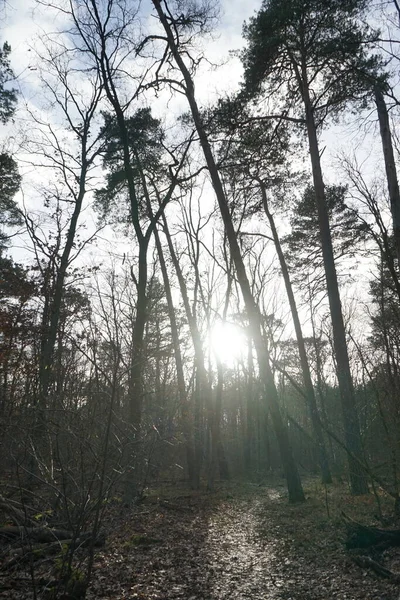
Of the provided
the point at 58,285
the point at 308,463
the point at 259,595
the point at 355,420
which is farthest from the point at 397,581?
the point at 308,463

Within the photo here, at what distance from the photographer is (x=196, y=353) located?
648 inches

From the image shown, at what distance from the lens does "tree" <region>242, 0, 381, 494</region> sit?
9641 mm

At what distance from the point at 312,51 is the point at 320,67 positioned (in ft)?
1.51

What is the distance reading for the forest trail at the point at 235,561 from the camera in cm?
502

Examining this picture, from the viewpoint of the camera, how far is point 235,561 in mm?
6523

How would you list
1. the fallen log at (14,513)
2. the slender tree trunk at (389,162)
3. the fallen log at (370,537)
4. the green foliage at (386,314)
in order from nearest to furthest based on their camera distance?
1. the fallen log at (14,513)
2. the fallen log at (370,537)
3. the slender tree trunk at (389,162)
4. the green foliage at (386,314)

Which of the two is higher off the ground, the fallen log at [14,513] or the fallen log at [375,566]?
the fallen log at [14,513]

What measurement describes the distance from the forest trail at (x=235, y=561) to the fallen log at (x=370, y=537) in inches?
6.7

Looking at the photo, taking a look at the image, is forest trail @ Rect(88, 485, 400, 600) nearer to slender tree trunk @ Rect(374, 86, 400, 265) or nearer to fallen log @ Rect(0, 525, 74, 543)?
fallen log @ Rect(0, 525, 74, 543)

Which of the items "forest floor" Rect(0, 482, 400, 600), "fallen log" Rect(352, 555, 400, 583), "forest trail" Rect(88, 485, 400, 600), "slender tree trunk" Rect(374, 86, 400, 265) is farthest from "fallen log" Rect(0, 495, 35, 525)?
"slender tree trunk" Rect(374, 86, 400, 265)

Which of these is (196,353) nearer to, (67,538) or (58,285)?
(58,285)

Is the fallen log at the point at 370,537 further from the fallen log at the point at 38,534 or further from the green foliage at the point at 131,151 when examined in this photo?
the green foliage at the point at 131,151

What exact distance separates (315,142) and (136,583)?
396 inches

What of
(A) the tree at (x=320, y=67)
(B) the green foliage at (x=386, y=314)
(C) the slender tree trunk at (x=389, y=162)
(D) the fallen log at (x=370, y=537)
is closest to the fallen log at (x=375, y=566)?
(D) the fallen log at (x=370, y=537)
